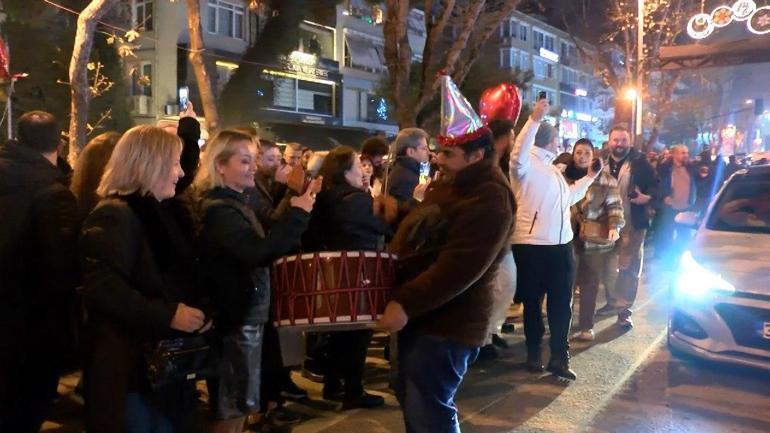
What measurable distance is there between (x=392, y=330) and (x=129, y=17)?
789 inches

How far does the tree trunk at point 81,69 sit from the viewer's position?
8.06m

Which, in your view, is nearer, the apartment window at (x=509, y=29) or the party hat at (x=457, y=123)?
the party hat at (x=457, y=123)

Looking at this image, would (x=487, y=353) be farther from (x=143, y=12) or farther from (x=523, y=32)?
(x=523, y=32)

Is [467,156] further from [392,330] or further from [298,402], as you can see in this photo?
[298,402]

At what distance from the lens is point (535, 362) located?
18.8ft

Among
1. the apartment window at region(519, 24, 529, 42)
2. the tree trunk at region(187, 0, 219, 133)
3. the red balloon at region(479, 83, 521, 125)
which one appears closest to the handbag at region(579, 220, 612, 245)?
the red balloon at region(479, 83, 521, 125)

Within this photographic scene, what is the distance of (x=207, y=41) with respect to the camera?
993 inches

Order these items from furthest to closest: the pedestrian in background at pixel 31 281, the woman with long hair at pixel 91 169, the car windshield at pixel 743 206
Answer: the car windshield at pixel 743 206 < the woman with long hair at pixel 91 169 < the pedestrian in background at pixel 31 281

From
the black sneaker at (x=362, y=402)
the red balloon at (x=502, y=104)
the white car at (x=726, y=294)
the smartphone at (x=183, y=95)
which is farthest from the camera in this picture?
the smartphone at (x=183, y=95)

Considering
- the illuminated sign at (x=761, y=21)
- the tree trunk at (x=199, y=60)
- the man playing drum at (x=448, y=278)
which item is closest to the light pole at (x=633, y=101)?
the illuminated sign at (x=761, y=21)

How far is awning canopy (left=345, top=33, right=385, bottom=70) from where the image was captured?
33.7 metres

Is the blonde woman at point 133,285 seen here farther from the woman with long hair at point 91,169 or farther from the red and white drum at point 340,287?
the woman with long hair at point 91,169

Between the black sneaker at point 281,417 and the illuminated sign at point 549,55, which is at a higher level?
the illuminated sign at point 549,55

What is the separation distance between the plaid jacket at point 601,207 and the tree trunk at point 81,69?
582 centimetres
